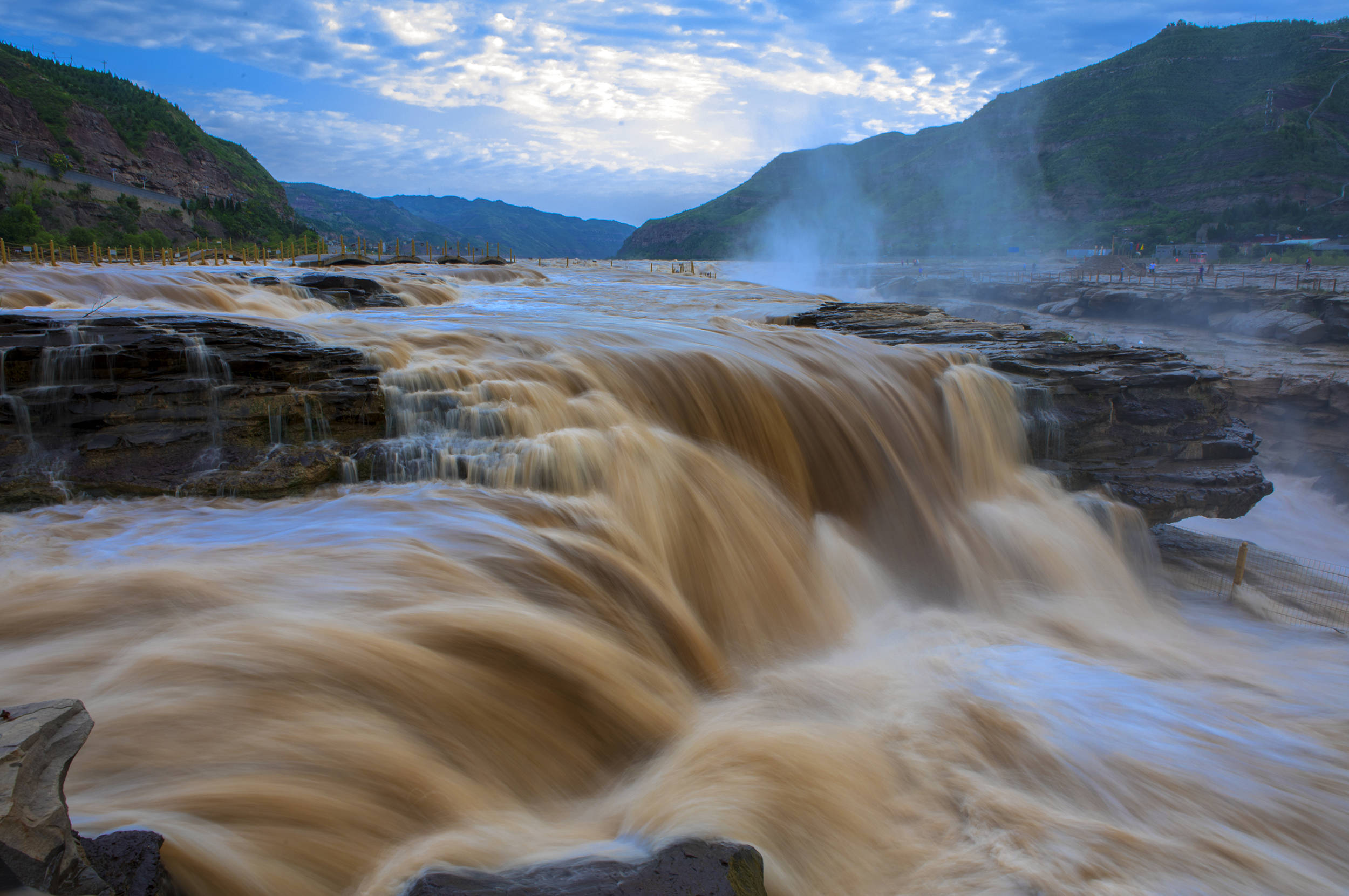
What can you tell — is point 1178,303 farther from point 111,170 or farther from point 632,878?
point 111,170

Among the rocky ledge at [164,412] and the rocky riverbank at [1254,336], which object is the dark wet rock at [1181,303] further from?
the rocky ledge at [164,412]

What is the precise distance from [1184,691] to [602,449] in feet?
16.9

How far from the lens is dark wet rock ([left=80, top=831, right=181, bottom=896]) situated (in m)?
2.23

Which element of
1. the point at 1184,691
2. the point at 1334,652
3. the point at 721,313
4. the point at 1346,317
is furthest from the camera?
the point at 1346,317

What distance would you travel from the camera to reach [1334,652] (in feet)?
24.8

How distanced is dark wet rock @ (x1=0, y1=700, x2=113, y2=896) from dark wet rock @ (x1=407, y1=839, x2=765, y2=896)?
984mm

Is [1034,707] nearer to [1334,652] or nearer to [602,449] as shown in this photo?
[602,449]

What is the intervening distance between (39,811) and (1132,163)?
112 m

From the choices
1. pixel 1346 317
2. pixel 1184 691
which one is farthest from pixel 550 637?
pixel 1346 317

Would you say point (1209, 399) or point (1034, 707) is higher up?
point (1209, 399)

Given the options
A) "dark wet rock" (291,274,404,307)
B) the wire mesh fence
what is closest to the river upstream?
the wire mesh fence

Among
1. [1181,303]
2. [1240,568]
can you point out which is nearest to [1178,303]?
[1181,303]

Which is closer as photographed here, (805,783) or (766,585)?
(805,783)

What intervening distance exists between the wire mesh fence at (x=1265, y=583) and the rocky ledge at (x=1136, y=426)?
602 mm
